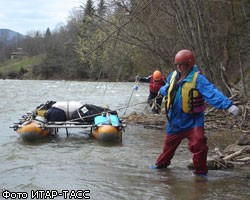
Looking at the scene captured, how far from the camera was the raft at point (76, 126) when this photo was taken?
10.5 m

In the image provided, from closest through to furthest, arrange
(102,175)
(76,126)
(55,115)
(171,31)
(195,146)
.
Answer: (195,146), (102,175), (76,126), (55,115), (171,31)

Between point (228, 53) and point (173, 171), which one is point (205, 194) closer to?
point (173, 171)

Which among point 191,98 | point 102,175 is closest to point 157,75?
point 102,175

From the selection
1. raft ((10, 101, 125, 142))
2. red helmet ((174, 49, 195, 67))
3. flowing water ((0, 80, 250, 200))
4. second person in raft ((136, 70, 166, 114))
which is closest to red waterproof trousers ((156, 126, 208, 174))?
flowing water ((0, 80, 250, 200))

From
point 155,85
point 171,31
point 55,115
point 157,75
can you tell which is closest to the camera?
point 55,115

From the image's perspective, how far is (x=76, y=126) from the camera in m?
10.5

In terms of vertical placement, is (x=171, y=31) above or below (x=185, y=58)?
above

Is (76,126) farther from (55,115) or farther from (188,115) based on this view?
(188,115)

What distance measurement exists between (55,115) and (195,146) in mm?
5509

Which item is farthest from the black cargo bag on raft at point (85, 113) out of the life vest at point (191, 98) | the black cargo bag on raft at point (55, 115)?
the life vest at point (191, 98)

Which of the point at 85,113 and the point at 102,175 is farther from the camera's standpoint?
the point at 85,113

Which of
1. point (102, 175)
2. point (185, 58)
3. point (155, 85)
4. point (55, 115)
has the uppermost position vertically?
point (185, 58)

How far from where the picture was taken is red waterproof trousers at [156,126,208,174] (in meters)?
6.69

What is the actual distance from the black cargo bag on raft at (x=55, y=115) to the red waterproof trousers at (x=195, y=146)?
4.67 meters
